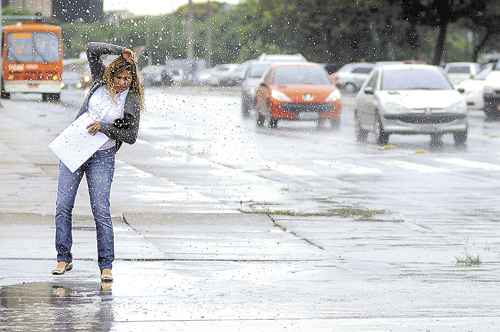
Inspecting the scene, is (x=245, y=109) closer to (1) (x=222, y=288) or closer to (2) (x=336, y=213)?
(2) (x=336, y=213)

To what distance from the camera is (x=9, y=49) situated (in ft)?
197

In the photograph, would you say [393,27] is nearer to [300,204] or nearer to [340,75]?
[340,75]

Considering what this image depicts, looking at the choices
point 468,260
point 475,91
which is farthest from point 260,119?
point 468,260

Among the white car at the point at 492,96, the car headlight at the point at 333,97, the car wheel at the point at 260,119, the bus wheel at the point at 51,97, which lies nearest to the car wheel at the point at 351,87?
the bus wheel at the point at 51,97

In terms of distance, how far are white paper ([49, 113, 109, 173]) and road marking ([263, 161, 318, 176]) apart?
11475 millimetres

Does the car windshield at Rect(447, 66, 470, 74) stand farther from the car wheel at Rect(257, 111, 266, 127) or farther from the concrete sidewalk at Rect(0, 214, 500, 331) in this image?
the concrete sidewalk at Rect(0, 214, 500, 331)

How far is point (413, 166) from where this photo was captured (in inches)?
933

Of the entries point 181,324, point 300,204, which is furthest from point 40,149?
point 181,324

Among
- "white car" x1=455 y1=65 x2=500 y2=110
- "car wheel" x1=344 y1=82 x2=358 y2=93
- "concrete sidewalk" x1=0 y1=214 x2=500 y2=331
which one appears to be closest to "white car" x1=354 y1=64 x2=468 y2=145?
"white car" x1=455 y1=65 x2=500 y2=110

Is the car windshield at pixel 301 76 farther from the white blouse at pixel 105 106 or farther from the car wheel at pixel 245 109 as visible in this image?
the white blouse at pixel 105 106

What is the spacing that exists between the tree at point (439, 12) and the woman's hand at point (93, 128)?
63.9 m

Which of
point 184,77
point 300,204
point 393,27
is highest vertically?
point 300,204

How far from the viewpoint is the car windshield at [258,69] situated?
43.8 metres

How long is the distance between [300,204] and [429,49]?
284 feet
